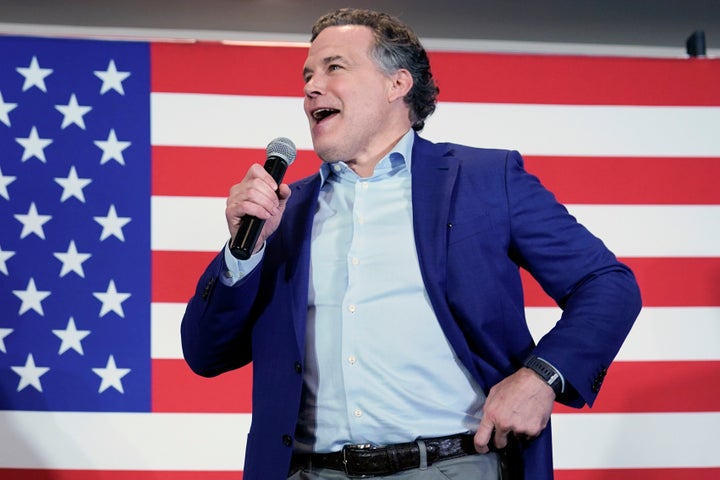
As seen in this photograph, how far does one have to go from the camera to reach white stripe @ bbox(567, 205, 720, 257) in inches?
100

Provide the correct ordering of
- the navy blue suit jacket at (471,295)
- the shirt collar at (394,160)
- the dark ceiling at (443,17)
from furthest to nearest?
the dark ceiling at (443,17) < the shirt collar at (394,160) < the navy blue suit jacket at (471,295)

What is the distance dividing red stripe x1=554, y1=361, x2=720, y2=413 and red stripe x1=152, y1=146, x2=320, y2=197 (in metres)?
1.05

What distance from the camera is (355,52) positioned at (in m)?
1.80

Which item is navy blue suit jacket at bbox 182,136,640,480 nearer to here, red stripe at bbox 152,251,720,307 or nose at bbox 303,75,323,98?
nose at bbox 303,75,323,98

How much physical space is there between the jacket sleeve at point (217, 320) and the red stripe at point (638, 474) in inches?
48.3

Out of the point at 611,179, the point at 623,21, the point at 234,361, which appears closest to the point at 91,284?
the point at 234,361

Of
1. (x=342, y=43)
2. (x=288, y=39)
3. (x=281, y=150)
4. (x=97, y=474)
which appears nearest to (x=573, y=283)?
(x=281, y=150)

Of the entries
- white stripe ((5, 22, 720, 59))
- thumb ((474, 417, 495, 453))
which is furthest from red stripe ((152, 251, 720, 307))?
thumb ((474, 417, 495, 453))

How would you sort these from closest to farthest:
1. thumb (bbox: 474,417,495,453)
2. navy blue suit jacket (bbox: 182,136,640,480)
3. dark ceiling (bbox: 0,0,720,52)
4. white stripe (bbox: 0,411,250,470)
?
1. thumb (bbox: 474,417,495,453)
2. navy blue suit jacket (bbox: 182,136,640,480)
3. white stripe (bbox: 0,411,250,470)
4. dark ceiling (bbox: 0,0,720,52)

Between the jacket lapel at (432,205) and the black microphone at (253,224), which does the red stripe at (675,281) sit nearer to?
the jacket lapel at (432,205)

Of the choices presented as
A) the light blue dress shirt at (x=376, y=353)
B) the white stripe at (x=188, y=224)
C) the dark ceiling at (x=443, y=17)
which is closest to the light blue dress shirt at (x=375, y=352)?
the light blue dress shirt at (x=376, y=353)

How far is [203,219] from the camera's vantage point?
2.47 meters

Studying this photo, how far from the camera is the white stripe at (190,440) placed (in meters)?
2.41

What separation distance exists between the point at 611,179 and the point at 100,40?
1.46 metres
